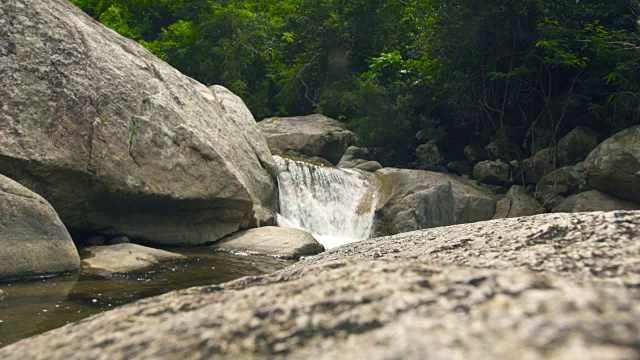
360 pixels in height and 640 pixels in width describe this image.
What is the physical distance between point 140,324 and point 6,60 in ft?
27.9

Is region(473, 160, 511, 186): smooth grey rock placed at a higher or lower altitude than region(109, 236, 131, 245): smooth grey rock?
higher

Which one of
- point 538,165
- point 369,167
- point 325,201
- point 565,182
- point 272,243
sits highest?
point 369,167

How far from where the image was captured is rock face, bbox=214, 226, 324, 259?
1077 centimetres

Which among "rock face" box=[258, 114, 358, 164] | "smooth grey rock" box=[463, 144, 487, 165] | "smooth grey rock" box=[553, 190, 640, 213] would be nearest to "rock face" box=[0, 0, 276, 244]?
"rock face" box=[258, 114, 358, 164]

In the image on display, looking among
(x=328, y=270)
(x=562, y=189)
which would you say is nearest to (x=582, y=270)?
(x=328, y=270)

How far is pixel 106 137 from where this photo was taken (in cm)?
964

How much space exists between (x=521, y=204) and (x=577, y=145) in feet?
8.37

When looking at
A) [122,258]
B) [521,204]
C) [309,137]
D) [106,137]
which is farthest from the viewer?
[309,137]

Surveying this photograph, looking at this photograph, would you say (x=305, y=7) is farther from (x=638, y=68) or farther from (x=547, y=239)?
(x=547, y=239)

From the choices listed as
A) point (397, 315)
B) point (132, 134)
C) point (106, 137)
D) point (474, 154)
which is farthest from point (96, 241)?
point (474, 154)

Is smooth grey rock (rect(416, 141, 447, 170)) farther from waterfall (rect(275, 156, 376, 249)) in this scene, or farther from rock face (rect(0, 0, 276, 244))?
rock face (rect(0, 0, 276, 244))

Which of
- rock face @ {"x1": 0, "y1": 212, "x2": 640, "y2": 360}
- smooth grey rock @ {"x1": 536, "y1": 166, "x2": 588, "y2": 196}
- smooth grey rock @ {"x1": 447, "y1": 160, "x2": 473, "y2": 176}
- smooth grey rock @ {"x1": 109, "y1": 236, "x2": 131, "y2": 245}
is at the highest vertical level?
smooth grey rock @ {"x1": 447, "y1": 160, "x2": 473, "y2": 176}

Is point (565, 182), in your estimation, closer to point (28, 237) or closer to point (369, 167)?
point (369, 167)

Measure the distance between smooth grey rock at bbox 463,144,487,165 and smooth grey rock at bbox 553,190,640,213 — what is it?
14.5 feet
